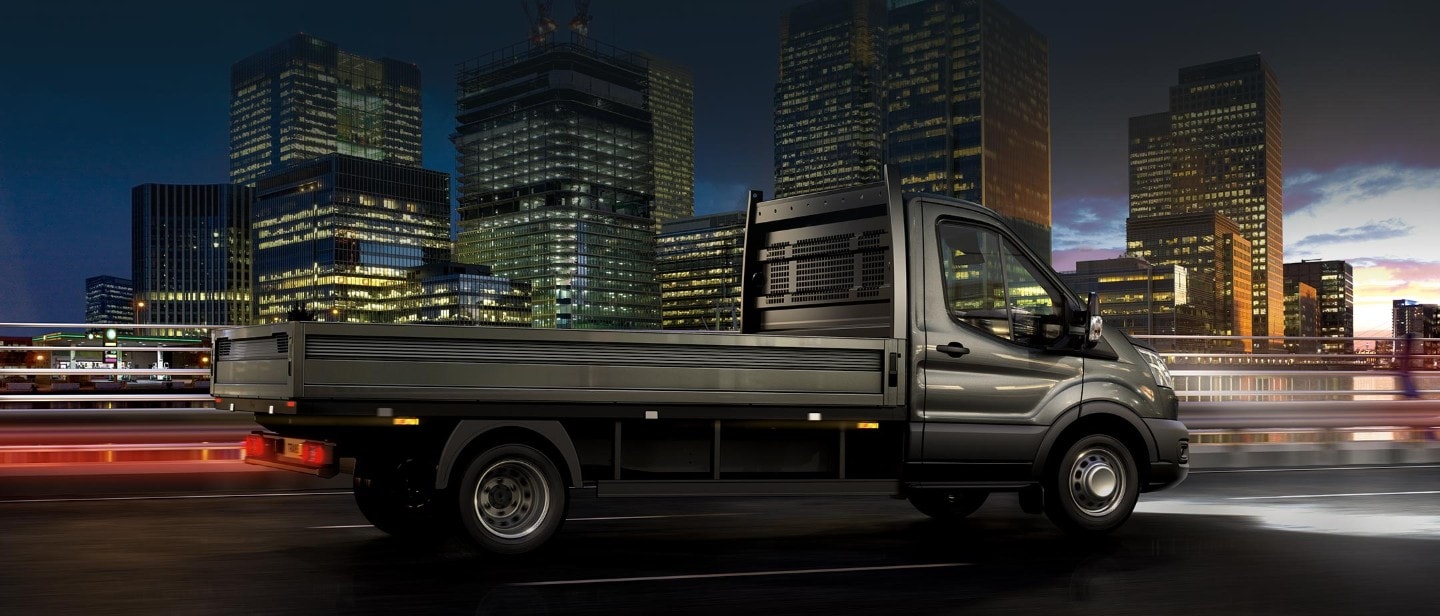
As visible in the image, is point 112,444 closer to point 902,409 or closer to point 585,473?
point 585,473

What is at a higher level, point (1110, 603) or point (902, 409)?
point (902, 409)

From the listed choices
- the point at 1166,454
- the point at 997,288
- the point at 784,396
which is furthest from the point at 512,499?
the point at 1166,454

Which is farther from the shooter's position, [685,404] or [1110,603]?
[685,404]

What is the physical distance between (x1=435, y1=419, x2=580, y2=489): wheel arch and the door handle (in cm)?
269

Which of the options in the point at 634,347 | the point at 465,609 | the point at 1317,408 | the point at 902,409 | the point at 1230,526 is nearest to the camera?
the point at 465,609

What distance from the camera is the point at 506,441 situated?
7859 millimetres

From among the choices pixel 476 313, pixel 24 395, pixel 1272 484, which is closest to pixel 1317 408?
pixel 1272 484

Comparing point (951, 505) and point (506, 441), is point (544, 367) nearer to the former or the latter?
point (506, 441)

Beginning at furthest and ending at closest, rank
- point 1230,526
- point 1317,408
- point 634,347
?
point 1317,408
point 1230,526
point 634,347

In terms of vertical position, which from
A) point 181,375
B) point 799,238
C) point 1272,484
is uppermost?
point 799,238

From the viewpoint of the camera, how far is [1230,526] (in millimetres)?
9992

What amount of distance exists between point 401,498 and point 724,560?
2136 millimetres

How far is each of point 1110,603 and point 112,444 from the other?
41.4 feet

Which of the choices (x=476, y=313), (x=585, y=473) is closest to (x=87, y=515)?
(x=585, y=473)
